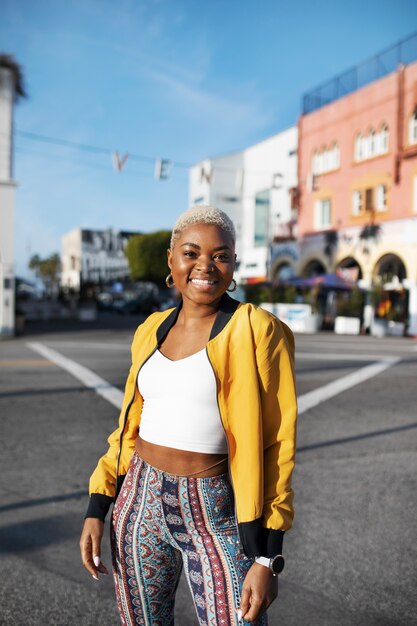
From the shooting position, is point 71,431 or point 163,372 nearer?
point 163,372

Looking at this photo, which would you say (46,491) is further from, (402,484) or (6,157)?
(6,157)

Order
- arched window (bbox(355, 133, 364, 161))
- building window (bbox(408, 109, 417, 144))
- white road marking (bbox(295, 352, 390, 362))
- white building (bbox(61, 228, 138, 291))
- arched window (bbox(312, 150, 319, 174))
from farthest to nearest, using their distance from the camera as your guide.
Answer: white building (bbox(61, 228, 138, 291))
arched window (bbox(312, 150, 319, 174))
arched window (bbox(355, 133, 364, 161))
building window (bbox(408, 109, 417, 144))
white road marking (bbox(295, 352, 390, 362))

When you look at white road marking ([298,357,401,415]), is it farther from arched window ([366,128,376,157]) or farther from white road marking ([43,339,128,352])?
arched window ([366,128,376,157])

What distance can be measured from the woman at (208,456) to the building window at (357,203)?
29852 mm

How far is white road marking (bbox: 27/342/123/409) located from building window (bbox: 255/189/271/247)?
25090mm

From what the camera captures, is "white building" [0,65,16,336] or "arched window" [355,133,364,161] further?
"arched window" [355,133,364,161]

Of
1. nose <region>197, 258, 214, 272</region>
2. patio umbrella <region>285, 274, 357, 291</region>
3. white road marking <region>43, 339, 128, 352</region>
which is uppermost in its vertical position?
patio umbrella <region>285, 274, 357, 291</region>

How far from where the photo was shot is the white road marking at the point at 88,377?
8.89 m

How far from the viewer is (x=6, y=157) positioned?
2098cm

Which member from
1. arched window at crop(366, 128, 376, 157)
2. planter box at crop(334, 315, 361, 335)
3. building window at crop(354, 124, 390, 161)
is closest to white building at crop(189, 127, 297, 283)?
building window at crop(354, 124, 390, 161)

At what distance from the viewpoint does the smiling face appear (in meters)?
1.82

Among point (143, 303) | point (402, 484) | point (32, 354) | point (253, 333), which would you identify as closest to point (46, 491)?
point (402, 484)

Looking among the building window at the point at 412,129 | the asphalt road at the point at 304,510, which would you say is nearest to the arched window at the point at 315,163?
the building window at the point at 412,129

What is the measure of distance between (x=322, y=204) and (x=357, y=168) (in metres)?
3.25
